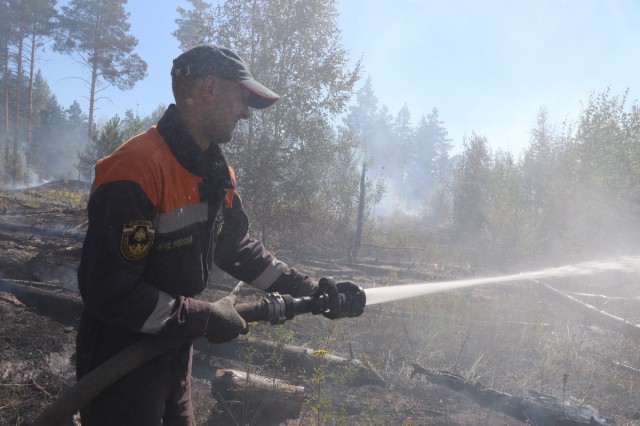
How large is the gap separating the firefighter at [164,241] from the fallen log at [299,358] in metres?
2.63

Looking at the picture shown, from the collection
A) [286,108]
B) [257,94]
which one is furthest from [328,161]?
[257,94]

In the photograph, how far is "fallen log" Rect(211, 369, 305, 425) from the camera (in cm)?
408

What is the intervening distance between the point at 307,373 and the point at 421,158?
73810mm

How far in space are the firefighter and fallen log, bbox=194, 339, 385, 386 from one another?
2.63 meters

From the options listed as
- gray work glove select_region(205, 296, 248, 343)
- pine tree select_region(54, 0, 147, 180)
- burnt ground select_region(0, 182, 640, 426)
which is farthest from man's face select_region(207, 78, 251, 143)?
pine tree select_region(54, 0, 147, 180)

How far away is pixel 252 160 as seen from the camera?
11.9m

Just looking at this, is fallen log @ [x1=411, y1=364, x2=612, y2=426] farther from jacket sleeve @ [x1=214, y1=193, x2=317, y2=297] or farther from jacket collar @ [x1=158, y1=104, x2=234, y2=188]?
jacket collar @ [x1=158, y1=104, x2=234, y2=188]

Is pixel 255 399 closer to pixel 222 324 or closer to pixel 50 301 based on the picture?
pixel 222 324

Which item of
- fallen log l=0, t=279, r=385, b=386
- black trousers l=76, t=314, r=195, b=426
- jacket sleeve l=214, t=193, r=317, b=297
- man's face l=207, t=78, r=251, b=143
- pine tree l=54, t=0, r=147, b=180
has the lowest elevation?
fallen log l=0, t=279, r=385, b=386

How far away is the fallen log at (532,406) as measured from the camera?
438cm

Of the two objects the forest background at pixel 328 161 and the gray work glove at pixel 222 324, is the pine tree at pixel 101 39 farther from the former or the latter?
the gray work glove at pixel 222 324

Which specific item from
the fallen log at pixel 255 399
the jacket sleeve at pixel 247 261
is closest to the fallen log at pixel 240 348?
the fallen log at pixel 255 399

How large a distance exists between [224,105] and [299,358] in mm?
3577

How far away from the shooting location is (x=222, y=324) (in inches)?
84.4
